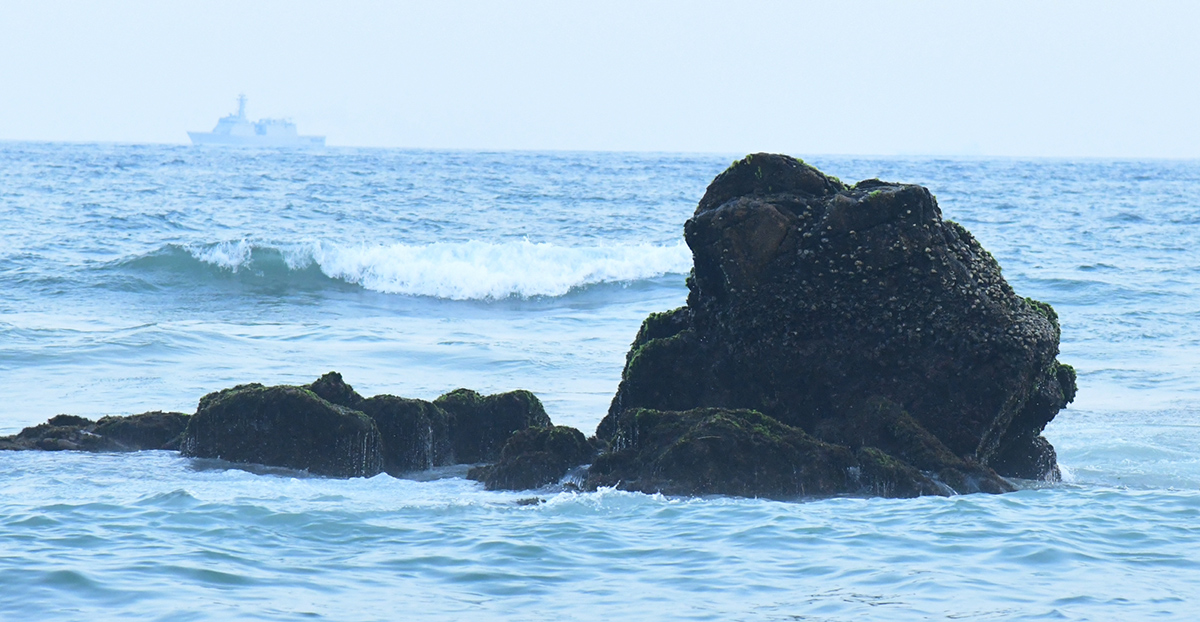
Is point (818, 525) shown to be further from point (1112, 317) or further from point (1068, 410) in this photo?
point (1112, 317)

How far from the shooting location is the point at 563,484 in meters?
8.09

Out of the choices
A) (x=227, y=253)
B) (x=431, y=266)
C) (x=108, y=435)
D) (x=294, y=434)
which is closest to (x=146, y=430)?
(x=108, y=435)

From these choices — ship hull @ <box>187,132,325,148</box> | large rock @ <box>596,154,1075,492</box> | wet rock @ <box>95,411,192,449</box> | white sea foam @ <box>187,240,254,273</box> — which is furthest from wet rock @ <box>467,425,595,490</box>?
ship hull @ <box>187,132,325,148</box>

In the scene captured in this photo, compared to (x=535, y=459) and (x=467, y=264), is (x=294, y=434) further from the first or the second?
(x=467, y=264)

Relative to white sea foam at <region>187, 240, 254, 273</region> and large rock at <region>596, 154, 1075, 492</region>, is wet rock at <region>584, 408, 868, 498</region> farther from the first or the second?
white sea foam at <region>187, 240, 254, 273</region>

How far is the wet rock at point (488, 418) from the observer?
29.8ft

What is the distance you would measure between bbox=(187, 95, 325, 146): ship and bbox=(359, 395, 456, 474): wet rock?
13517 cm

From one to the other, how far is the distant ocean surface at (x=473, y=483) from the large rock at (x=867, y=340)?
1.85 feet

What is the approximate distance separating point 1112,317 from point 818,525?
463 inches

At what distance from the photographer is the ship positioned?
459 feet

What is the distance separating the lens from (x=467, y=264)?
22125 millimetres

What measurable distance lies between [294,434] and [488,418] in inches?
54.0

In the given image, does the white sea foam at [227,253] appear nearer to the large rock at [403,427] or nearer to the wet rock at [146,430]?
the wet rock at [146,430]

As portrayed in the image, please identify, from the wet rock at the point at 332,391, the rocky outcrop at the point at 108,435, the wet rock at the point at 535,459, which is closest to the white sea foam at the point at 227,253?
the rocky outcrop at the point at 108,435
